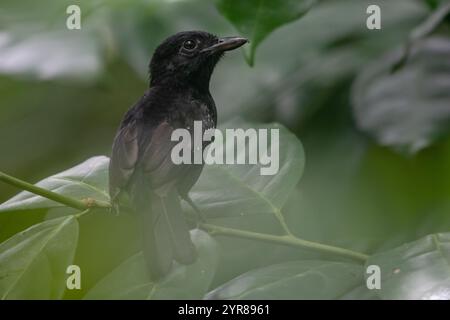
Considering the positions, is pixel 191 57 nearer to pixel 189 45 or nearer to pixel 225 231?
pixel 189 45

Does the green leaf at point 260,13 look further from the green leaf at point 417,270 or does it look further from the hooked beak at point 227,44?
the green leaf at point 417,270

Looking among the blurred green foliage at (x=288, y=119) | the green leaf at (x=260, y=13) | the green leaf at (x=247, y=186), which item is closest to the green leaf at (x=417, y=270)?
the blurred green foliage at (x=288, y=119)

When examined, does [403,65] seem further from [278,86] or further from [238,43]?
[238,43]

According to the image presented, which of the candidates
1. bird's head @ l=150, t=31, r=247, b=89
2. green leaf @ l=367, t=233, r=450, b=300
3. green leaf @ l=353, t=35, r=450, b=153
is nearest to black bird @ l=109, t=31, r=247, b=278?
bird's head @ l=150, t=31, r=247, b=89

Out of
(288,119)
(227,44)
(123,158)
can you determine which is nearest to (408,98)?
(288,119)

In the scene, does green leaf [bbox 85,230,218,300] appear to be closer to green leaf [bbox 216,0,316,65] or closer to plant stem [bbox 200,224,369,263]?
plant stem [bbox 200,224,369,263]

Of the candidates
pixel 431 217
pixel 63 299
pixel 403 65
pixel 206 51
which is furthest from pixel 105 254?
pixel 403 65

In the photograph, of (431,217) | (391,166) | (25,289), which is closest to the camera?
(25,289)
